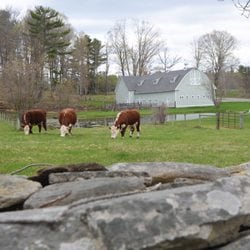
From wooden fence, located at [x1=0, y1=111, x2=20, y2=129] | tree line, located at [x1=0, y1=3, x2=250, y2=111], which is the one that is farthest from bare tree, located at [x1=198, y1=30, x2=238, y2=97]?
wooden fence, located at [x1=0, y1=111, x2=20, y2=129]

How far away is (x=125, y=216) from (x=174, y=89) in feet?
289

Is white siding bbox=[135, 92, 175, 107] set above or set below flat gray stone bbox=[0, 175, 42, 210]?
above

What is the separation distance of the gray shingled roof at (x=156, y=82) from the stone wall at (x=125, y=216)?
3442 inches

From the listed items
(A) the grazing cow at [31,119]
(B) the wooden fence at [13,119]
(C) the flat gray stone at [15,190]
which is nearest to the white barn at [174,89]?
(B) the wooden fence at [13,119]

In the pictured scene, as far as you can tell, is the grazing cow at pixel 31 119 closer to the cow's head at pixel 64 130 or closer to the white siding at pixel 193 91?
the cow's head at pixel 64 130

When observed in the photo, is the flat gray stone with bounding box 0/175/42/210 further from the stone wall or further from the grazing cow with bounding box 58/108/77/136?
the grazing cow with bounding box 58/108/77/136

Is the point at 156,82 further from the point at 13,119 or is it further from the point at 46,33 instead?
the point at 13,119

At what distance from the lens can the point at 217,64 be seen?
101m

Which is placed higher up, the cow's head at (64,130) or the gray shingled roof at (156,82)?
the gray shingled roof at (156,82)

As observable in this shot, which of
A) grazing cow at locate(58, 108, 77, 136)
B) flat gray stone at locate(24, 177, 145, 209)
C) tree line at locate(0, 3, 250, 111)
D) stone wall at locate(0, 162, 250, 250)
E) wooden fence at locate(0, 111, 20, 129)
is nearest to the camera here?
stone wall at locate(0, 162, 250, 250)

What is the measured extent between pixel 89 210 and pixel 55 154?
12.4 m

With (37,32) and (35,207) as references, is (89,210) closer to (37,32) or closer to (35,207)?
(35,207)

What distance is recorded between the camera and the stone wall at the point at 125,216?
129 inches

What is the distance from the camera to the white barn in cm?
9112
